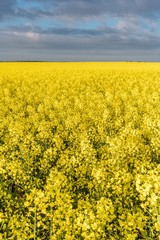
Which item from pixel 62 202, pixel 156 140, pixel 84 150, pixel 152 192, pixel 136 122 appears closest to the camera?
pixel 152 192

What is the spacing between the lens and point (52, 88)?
107ft

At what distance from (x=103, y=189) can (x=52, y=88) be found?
24760 millimetres


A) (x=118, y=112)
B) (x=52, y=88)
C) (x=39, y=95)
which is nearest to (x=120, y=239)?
(x=118, y=112)

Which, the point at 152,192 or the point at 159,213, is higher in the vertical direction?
the point at 152,192

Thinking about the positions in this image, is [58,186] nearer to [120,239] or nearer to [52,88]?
[120,239]

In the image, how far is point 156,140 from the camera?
38.0 ft

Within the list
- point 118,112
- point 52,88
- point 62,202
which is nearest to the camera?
point 62,202

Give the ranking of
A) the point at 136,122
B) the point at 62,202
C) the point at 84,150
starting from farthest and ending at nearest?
the point at 136,122 < the point at 84,150 < the point at 62,202

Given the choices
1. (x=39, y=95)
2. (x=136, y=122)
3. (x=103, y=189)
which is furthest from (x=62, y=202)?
(x=39, y=95)

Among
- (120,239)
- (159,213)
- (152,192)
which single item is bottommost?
(120,239)

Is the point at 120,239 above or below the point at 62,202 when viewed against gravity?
below

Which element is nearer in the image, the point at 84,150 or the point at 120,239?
the point at 120,239

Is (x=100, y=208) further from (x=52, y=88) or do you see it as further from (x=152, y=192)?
(x=52, y=88)

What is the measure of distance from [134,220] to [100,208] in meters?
0.90
